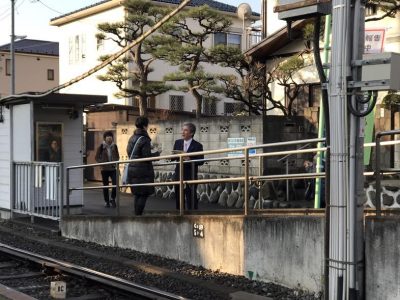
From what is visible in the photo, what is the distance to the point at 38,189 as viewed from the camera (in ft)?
37.2

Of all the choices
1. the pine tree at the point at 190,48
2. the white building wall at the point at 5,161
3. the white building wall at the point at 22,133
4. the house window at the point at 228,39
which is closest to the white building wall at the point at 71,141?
the white building wall at the point at 22,133

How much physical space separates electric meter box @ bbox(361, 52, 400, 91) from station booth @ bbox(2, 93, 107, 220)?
7856 millimetres

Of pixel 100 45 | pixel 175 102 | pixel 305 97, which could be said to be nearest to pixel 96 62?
pixel 100 45

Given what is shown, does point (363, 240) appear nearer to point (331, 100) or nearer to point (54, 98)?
point (331, 100)

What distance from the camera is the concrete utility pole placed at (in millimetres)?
4562

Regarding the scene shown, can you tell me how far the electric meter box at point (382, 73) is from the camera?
428 cm

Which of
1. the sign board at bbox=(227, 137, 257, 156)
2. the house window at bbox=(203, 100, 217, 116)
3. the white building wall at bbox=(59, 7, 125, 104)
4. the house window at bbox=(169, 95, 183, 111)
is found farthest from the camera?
the house window at bbox=(203, 100, 217, 116)

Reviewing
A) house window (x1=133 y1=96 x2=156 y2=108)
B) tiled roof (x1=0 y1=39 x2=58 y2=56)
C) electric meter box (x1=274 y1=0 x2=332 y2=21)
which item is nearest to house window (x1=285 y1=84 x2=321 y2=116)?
electric meter box (x1=274 y1=0 x2=332 y2=21)

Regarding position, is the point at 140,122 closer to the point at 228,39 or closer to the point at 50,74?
the point at 228,39

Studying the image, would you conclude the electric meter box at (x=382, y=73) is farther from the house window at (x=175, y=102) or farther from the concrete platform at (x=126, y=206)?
the house window at (x=175, y=102)

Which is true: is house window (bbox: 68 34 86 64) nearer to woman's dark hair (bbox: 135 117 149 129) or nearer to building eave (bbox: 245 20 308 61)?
building eave (bbox: 245 20 308 61)

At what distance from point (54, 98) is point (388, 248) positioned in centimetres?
824

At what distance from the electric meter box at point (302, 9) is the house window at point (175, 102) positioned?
23698 millimetres

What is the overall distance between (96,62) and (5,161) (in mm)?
17797
